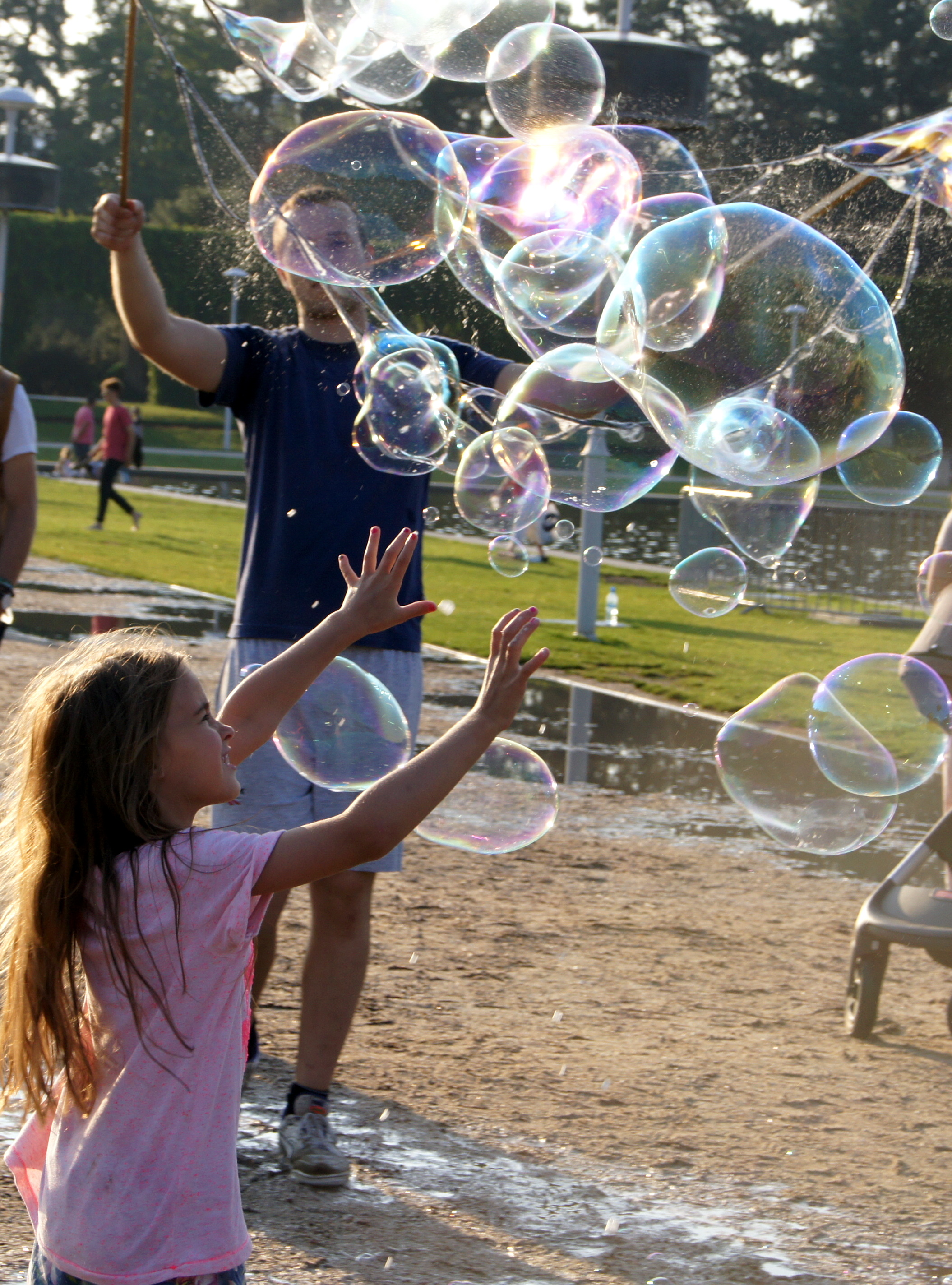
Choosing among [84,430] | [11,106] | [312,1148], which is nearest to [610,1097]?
[312,1148]

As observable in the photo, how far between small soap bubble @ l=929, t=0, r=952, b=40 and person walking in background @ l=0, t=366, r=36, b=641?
2.60 metres

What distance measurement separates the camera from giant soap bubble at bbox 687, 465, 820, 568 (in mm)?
3939

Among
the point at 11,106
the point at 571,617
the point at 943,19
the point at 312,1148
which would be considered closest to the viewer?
the point at 312,1148

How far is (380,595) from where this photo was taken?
2.45 meters

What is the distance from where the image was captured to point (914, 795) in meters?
7.26

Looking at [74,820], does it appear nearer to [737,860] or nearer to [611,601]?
[737,860]

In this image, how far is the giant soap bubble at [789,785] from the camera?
3.90 metres

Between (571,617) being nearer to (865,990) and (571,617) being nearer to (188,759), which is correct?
(865,990)

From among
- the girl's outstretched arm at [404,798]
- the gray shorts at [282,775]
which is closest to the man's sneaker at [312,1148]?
the gray shorts at [282,775]

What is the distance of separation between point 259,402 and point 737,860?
3.14 metres

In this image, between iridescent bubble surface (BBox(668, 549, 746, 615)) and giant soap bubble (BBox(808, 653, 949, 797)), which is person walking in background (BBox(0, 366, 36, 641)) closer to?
iridescent bubble surface (BBox(668, 549, 746, 615))

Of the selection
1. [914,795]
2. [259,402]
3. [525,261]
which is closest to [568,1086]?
[259,402]

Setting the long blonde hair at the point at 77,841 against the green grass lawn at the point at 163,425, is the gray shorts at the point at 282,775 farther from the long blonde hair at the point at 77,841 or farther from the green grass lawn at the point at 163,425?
the green grass lawn at the point at 163,425

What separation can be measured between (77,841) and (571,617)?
36.7ft
